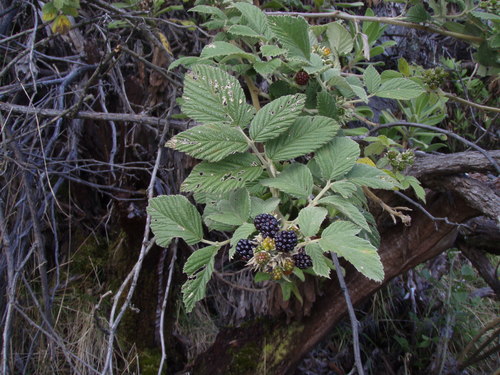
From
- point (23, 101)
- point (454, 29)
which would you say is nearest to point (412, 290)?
point (454, 29)

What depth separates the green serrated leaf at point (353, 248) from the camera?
18.0 inches

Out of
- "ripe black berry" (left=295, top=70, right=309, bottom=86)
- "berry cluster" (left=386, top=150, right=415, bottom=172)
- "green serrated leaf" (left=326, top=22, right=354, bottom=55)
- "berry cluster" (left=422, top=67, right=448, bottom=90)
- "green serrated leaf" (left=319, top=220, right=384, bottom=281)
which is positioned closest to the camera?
"green serrated leaf" (left=319, top=220, right=384, bottom=281)

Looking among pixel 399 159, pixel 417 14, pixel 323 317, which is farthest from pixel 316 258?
pixel 323 317

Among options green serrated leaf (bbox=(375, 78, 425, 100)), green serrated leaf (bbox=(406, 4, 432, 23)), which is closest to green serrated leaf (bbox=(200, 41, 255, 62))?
green serrated leaf (bbox=(375, 78, 425, 100))

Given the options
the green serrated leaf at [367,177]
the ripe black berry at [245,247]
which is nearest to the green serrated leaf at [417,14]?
the green serrated leaf at [367,177]

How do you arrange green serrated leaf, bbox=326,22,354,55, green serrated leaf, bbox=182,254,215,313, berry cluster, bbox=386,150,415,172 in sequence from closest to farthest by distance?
1. green serrated leaf, bbox=182,254,215,313
2. green serrated leaf, bbox=326,22,354,55
3. berry cluster, bbox=386,150,415,172

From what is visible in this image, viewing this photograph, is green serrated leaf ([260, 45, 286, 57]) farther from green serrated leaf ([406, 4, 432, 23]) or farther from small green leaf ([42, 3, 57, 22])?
small green leaf ([42, 3, 57, 22])

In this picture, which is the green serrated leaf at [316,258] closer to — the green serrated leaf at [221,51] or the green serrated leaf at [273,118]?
the green serrated leaf at [273,118]

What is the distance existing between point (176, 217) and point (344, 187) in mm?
228

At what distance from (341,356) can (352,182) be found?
1.45 meters

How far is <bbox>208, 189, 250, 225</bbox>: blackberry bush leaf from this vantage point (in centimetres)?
53

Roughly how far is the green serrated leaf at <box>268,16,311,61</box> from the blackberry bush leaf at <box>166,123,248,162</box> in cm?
17

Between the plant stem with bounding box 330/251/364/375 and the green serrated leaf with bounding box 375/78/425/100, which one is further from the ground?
the green serrated leaf with bounding box 375/78/425/100

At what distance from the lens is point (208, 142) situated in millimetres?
543
